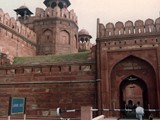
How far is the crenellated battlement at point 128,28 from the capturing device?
13.8m

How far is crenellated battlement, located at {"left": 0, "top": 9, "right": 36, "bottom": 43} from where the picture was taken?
17.5 m

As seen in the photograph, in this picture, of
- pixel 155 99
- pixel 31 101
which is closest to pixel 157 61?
pixel 155 99

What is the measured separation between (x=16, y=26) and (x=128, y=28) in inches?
377

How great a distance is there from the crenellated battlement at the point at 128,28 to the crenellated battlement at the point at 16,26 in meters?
7.46

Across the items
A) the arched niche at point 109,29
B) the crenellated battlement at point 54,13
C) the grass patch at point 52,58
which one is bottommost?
the grass patch at point 52,58

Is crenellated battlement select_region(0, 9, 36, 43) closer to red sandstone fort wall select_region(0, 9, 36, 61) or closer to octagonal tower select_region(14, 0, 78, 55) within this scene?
red sandstone fort wall select_region(0, 9, 36, 61)

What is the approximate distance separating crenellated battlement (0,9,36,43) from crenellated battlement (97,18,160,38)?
746 cm

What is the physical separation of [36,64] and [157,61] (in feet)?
24.5

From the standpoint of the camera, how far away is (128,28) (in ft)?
46.4

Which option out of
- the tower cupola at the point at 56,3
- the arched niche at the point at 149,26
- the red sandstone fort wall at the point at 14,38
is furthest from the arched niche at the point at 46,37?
the arched niche at the point at 149,26

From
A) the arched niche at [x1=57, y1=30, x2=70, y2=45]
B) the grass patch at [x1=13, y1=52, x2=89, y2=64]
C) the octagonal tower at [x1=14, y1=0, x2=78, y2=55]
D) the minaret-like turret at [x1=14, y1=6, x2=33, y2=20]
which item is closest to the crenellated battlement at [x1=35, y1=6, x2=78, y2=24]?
the octagonal tower at [x1=14, y1=0, x2=78, y2=55]

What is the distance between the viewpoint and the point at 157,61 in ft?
43.5

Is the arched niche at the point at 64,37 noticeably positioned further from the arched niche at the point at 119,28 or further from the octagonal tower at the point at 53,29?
the arched niche at the point at 119,28

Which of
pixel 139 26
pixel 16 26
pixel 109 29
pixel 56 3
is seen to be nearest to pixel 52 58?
pixel 16 26
